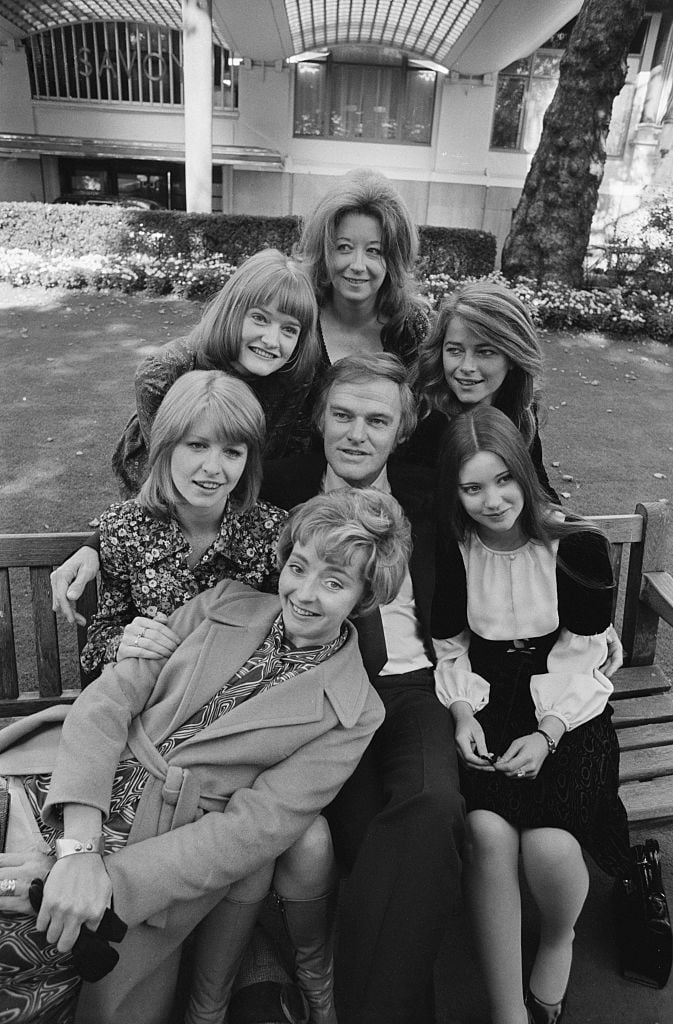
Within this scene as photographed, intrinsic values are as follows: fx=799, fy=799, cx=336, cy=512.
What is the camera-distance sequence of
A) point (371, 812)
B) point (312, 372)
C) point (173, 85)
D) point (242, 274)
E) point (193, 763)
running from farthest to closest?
point (173, 85), point (312, 372), point (242, 274), point (371, 812), point (193, 763)

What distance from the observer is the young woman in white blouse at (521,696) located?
7.11ft

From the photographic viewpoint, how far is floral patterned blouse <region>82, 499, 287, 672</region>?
2.49 meters

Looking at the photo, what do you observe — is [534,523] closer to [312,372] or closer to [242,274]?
[312,372]

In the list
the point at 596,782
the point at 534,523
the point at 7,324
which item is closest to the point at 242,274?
the point at 534,523

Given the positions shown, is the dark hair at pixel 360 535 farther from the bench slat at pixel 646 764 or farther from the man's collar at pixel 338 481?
the bench slat at pixel 646 764

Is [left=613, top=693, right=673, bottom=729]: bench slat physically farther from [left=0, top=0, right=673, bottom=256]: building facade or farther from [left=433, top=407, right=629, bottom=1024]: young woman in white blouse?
[left=0, top=0, right=673, bottom=256]: building facade

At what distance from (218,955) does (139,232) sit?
38.5 feet

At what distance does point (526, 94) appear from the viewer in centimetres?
2097

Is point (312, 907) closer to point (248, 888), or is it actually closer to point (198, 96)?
point (248, 888)

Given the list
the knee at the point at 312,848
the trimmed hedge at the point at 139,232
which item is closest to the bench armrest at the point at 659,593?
the knee at the point at 312,848

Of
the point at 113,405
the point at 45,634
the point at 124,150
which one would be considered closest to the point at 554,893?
the point at 45,634

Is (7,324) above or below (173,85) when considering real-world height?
below

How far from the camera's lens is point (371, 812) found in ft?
7.30

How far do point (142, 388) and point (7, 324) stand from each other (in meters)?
7.70
